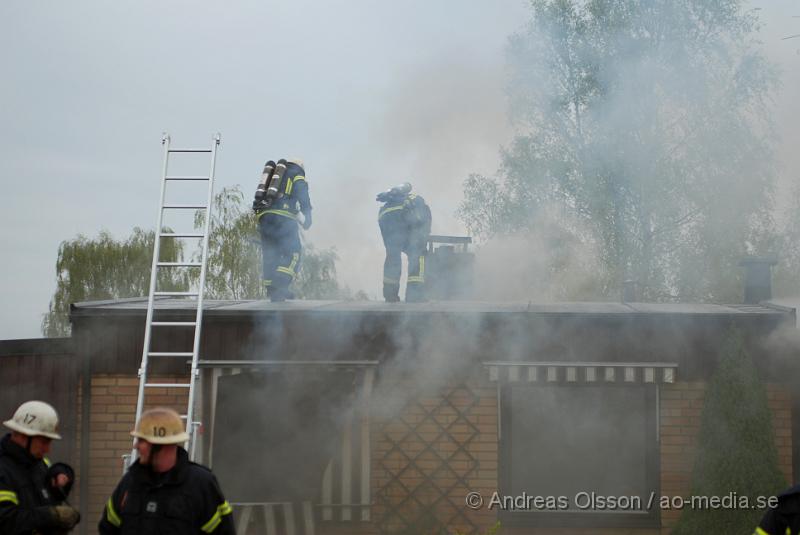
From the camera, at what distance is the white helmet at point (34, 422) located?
5086 mm

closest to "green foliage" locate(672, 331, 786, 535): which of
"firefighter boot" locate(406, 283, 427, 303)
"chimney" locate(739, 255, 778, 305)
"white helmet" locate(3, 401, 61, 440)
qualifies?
"chimney" locate(739, 255, 778, 305)

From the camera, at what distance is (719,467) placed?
30.3 feet

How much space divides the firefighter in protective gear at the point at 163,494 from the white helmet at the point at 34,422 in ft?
2.41

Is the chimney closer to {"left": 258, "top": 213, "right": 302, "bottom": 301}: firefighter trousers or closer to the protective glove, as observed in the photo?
{"left": 258, "top": 213, "right": 302, "bottom": 301}: firefighter trousers

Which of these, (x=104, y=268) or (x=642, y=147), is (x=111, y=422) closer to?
(x=642, y=147)

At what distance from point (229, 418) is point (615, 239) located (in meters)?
13.8

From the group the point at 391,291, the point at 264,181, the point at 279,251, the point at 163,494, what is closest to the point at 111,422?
the point at 279,251

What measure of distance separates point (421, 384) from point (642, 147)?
29.9ft

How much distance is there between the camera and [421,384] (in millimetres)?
9992

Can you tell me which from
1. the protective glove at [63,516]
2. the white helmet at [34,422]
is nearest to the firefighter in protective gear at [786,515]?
the protective glove at [63,516]

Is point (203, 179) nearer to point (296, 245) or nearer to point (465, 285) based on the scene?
point (296, 245)

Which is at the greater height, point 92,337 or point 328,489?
point 92,337

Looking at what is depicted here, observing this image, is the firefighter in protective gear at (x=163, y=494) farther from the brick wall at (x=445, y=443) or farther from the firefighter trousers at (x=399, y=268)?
the firefighter trousers at (x=399, y=268)

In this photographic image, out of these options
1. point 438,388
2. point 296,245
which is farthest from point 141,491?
point 296,245
